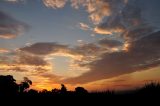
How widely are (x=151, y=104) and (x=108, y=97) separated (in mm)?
2248

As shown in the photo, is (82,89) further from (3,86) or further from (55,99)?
(3,86)

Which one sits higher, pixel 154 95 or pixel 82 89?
pixel 82 89

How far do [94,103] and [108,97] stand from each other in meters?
0.84

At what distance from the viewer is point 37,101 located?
14.3 m

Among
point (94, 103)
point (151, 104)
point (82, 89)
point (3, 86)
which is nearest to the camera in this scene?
point (151, 104)

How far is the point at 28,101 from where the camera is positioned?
47.3 feet

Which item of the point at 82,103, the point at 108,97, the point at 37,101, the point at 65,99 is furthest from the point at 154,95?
the point at 37,101

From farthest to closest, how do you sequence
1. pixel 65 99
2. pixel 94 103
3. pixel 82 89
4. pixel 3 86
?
pixel 3 86 → pixel 82 89 → pixel 65 99 → pixel 94 103

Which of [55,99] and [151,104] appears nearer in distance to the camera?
[151,104]

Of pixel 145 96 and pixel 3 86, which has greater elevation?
pixel 3 86

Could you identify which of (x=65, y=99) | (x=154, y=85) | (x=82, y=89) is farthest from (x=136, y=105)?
(x=82, y=89)

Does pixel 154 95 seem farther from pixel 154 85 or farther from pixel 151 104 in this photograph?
pixel 154 85

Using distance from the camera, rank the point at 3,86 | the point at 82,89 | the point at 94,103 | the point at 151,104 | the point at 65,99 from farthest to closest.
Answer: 1. the point at 3,86
2. the point at 82,89
3. the point at 65,99
4. the point at 94,103
5. the point at 151,104

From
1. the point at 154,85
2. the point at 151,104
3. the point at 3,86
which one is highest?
the point at 3,86
